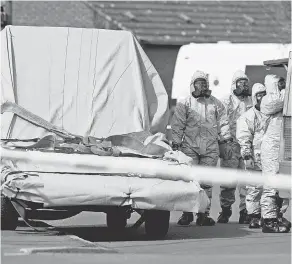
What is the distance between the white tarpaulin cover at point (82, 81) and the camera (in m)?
12.5

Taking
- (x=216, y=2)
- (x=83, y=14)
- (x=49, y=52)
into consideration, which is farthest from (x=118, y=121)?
(x=216, y=2)

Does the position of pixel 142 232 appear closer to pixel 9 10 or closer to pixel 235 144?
pixel 235 144

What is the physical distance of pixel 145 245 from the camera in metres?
10.9

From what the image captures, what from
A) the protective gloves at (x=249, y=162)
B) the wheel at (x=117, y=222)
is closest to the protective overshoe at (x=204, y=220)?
the protective gloves at (x=249, y=162)

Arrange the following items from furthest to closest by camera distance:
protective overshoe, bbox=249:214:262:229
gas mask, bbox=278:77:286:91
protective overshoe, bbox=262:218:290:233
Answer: protective overshoe, bbox=249:214:262:229 < gas mask, bbox=278:77:286:91 < protective overshoe, bbox=262:218:290:233

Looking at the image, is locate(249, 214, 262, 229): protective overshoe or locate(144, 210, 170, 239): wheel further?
locate(249, 214, 262, 229): protective overshoe

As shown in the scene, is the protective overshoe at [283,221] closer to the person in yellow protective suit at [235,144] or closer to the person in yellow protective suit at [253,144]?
the person in yellow protective suit at [253,144]

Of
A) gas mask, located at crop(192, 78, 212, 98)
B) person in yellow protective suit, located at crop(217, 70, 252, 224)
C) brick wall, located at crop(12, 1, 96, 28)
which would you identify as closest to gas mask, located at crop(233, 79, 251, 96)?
person in yellow protective suit, located at crop(217, 70, 252, 224)

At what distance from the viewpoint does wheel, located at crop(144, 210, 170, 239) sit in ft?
Answer: 38.0

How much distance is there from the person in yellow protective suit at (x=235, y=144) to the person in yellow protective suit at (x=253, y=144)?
516mm

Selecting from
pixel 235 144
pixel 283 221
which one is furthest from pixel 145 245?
pixel 235 144

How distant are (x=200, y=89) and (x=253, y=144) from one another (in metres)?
0.99

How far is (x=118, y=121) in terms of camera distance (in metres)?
12.6

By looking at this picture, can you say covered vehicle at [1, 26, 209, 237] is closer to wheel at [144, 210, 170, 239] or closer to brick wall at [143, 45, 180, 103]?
wheel at [144, 210, 170, 239]
